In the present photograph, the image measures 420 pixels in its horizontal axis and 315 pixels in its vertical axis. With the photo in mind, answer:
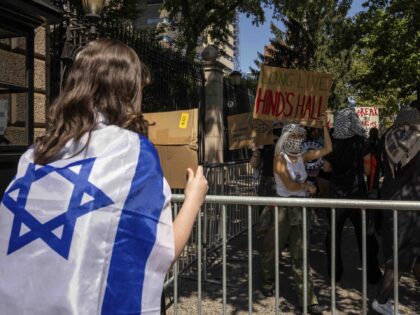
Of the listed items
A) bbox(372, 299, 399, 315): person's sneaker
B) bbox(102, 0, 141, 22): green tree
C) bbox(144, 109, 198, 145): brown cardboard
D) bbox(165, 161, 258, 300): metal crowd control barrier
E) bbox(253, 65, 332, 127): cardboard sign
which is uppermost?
bbox(102, 0, 141, 22): green tree

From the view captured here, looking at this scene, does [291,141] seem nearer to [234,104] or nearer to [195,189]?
[195,189]

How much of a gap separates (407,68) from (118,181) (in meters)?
17.9

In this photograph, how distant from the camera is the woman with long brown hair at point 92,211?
4.77 ft

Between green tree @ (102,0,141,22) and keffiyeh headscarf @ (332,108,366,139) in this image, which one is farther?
green tree @ (102,0,141,22)

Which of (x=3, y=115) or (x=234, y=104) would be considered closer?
(x=3, y=115)

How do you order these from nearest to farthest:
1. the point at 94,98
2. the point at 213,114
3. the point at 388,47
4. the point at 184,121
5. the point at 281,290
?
the point at 94,98 < the point at 184,121 < the point at 281,290 < the point at 213,114 < the point at 388,47

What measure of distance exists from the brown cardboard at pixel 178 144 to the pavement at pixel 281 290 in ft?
3.78

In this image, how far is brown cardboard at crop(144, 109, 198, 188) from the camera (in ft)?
15.7

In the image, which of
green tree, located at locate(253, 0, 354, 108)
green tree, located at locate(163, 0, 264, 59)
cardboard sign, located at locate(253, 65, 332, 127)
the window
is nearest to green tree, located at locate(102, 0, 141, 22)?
green tree, located at locate(163, 0, 264, 59)

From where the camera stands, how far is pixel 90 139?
156 centimetres

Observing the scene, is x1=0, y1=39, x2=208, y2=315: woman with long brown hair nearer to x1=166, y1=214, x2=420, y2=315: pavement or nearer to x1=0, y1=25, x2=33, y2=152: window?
x1=166, y1=214, x2=420, y2=315: pavement

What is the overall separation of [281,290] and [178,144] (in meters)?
1.84

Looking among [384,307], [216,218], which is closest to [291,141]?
[216,218]

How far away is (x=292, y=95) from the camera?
5.89 meters
